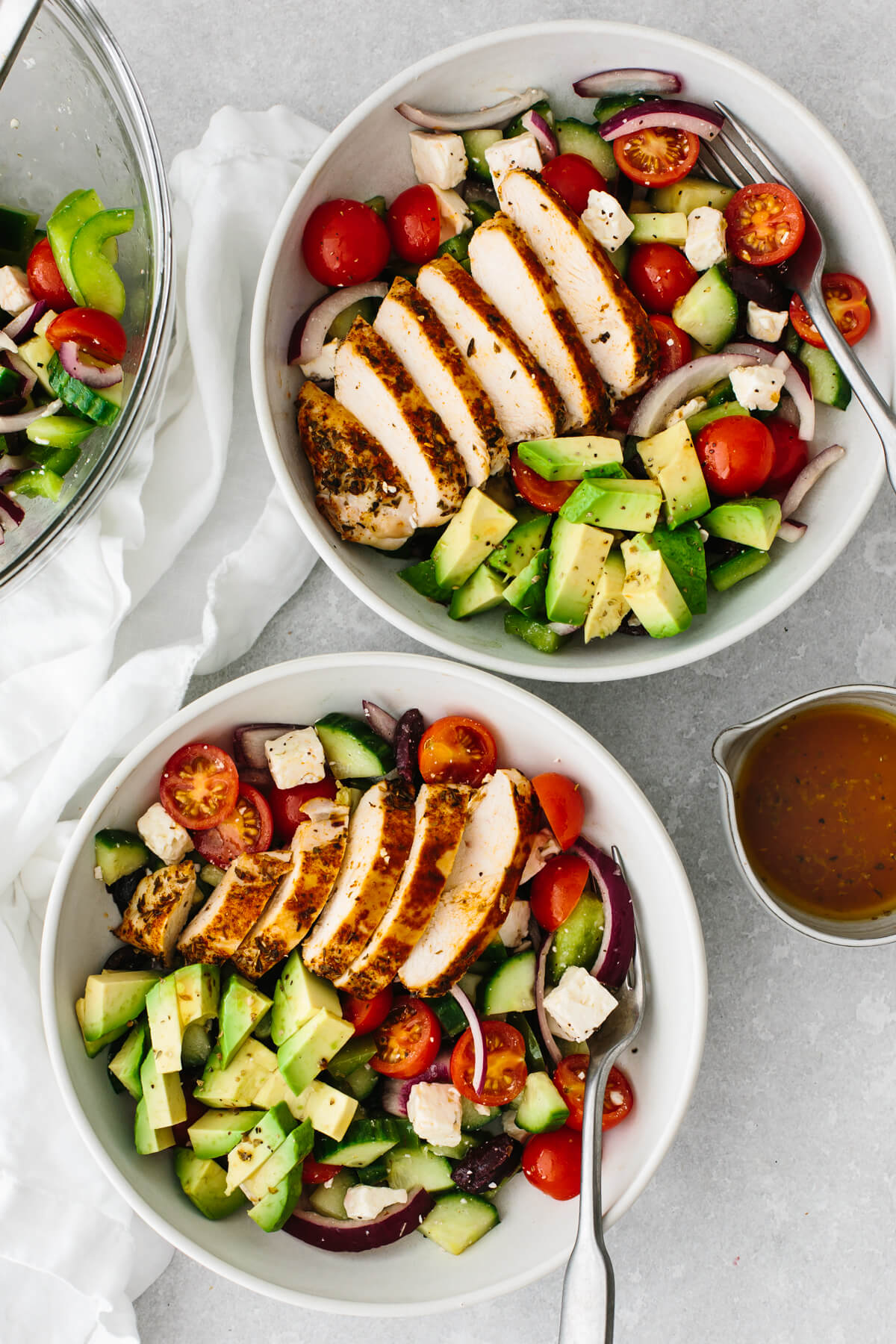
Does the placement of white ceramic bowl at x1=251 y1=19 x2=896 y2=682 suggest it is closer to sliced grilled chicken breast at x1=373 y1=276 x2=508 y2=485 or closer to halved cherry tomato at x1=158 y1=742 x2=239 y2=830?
sliced grilled chicken breast at x1=373 y1=276 x2=508 y2=485

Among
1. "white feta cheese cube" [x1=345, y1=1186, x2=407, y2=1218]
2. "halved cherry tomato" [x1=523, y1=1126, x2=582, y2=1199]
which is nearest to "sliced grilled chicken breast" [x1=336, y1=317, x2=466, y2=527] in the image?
"halved cherry tomato" [x1=523, y1=1126, x2=582, y2=1199]

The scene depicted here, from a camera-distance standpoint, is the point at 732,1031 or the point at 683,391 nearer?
the point at 683,391

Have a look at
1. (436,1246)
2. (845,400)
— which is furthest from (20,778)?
(845,400)

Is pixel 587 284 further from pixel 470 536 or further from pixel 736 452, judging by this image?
pixel 470 536

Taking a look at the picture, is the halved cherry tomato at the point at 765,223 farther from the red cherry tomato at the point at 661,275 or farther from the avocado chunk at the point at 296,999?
the avocado chunk at the point at 296,999

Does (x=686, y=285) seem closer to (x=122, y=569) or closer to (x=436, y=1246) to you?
(x=122, y=569)

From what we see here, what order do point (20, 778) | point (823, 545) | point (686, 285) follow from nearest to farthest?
point (823, 545) < point (686, 285) < point (20, 778)
